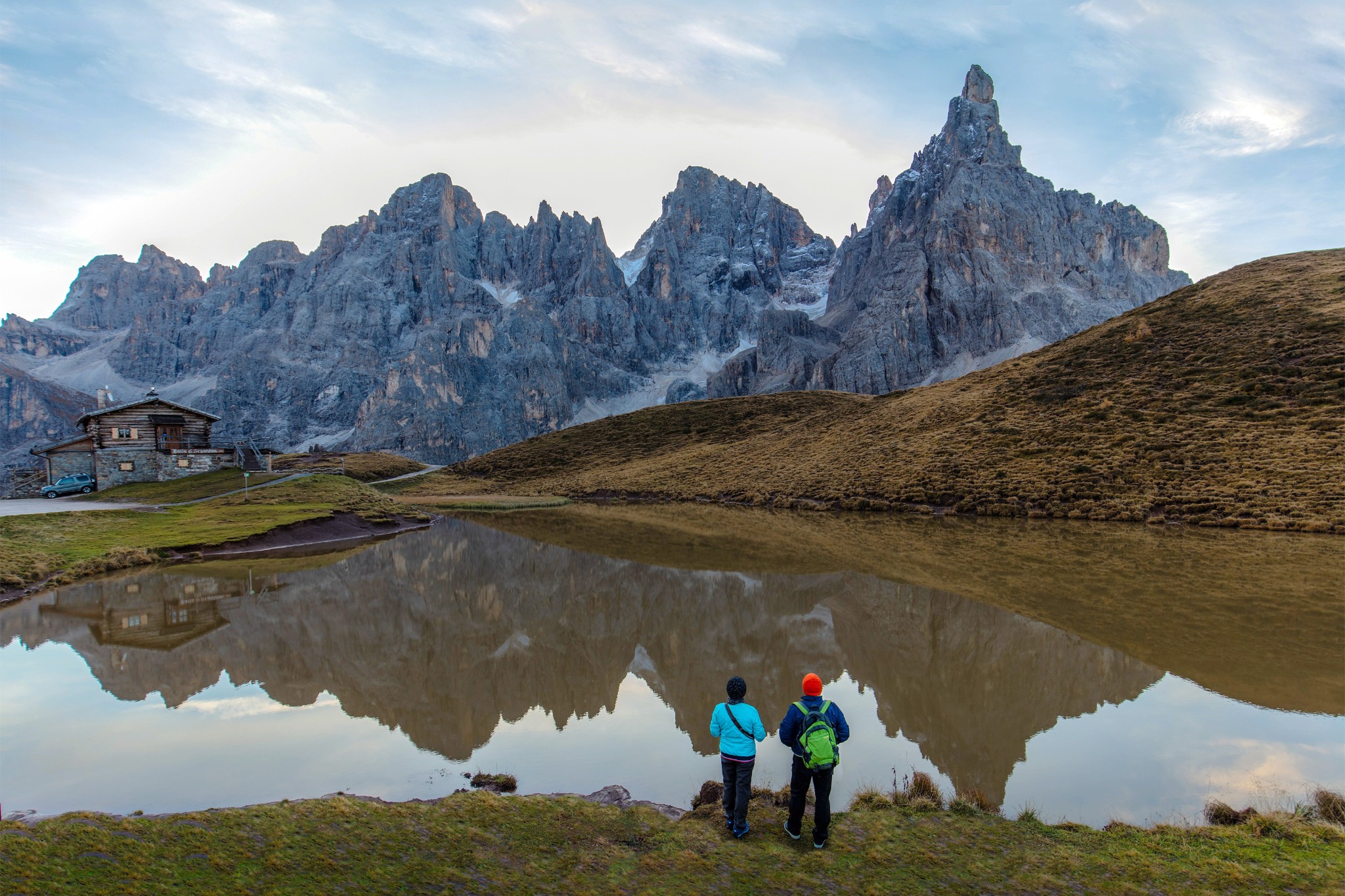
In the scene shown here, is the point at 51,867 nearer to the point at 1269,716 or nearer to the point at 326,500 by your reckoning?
the point at 1269,716

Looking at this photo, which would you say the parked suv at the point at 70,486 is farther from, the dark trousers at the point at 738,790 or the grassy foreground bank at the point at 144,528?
the dark trousers at the point at 738,790

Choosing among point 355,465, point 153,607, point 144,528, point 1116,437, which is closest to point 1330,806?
point 153,607

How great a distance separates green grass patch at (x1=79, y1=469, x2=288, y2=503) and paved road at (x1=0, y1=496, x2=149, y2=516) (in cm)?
200

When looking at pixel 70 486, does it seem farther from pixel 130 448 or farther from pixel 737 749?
pixel 737 749

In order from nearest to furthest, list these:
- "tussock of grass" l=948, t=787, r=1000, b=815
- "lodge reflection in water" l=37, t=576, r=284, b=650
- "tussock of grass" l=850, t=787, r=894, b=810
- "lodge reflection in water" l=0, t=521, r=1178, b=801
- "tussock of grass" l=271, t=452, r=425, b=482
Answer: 1. "tussock of grass" l=948, t=787, r=1000, b=815
2. "tussock of grass" l=850, t=787, r=894, b=810
3. "lodge reflection in water" l=0, t=521, r=1178, b=801
4. "lodge reflection in water" l=37, t=576, r=284, b=650
5. "tussock of grass" l=271, t=452, r=425, b=482

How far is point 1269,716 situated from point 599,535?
32.1 meters

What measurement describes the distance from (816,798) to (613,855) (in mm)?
2304

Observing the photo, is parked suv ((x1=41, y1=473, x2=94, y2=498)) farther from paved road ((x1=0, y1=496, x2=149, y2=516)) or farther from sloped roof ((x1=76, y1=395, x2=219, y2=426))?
paved road ((x1=0, y1=496, x2=149, y2=516))

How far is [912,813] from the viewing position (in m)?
8.24

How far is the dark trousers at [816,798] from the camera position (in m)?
7.39

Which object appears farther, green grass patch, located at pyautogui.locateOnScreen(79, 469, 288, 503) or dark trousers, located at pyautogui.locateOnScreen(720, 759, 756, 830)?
green grass patch, located at pyautogui.locateOnScreen(79, 469, 288, 503)

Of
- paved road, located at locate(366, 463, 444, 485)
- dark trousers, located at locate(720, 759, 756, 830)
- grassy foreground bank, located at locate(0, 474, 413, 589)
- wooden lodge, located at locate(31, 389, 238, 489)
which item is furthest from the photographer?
paved road, located at locate(366, 463, 444, 485)

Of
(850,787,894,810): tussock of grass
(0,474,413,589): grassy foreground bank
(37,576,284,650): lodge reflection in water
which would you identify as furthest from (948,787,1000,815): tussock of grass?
(0,474,413,589): grassy foreground bank

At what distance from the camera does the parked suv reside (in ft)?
171
